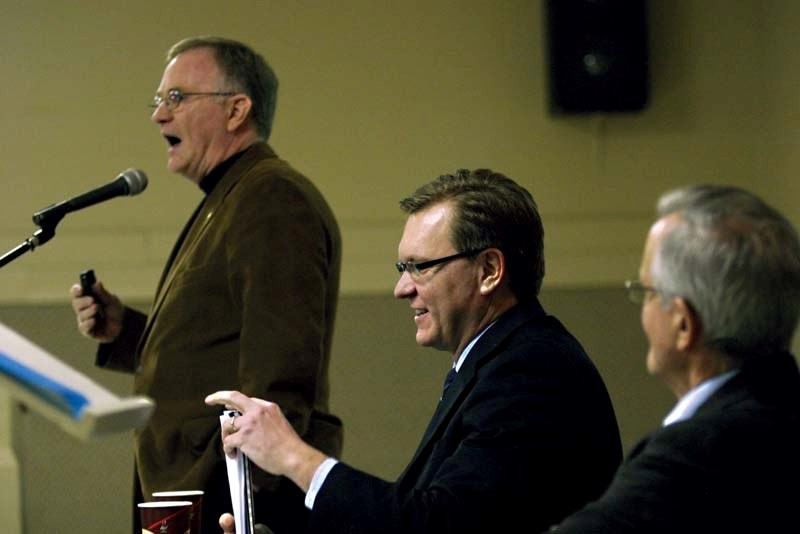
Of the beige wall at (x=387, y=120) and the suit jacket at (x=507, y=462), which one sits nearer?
the suit jacket at (x=507, y=462)

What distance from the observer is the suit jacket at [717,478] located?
1.33m

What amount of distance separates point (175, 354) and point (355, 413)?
7.97 feet

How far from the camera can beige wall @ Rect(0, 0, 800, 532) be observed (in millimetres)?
4895

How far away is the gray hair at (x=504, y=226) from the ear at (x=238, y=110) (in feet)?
2.74

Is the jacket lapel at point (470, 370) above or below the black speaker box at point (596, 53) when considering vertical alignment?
below

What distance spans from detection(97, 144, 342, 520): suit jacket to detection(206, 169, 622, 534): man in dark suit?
437 mm

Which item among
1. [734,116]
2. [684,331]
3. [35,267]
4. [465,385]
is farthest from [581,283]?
[684,331]

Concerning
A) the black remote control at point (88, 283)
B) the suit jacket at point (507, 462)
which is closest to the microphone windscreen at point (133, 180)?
the black remote control at point (88, 283)

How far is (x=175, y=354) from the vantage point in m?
2.65

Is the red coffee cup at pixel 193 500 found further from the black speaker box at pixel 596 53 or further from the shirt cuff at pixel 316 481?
the black speaker box at pixel 596 53

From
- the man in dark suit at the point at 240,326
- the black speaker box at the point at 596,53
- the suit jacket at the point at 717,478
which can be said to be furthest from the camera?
the black speaker box at the point at 596,53

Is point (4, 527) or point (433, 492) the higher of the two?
point (433, 492)

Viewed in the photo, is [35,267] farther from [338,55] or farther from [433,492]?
[433,492]

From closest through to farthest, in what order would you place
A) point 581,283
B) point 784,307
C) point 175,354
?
point 784,307 → point 175,354 → point 581,283
